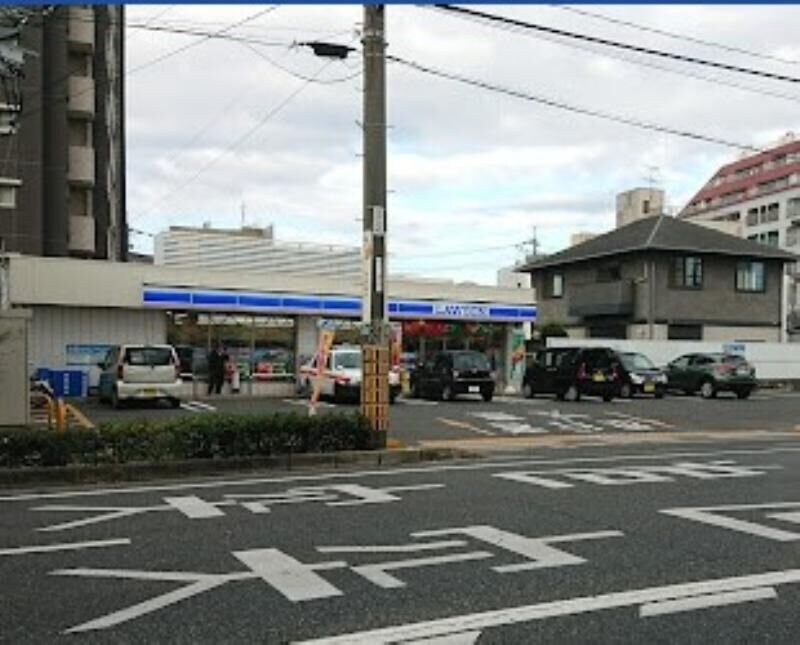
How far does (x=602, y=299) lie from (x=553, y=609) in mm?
42534

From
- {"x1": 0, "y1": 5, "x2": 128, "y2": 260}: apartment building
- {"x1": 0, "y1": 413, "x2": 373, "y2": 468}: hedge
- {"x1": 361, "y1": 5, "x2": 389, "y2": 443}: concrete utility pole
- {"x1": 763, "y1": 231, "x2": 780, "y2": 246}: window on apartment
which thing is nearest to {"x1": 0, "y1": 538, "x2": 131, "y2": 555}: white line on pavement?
{"x1": 0, "y1": 413, "x2": 373, "y2": 468}: hedge

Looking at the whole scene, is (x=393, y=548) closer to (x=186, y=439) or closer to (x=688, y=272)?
(x=186, y=439)

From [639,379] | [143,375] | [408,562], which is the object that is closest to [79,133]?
[143,375]

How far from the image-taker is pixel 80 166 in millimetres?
37781

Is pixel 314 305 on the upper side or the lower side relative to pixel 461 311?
upper

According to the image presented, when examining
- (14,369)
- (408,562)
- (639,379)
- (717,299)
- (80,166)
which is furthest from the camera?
(717,299)

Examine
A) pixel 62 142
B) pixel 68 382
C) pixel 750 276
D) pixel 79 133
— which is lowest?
pixel 68 382

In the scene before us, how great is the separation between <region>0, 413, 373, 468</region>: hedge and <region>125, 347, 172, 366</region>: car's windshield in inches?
436

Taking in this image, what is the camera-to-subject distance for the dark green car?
31.7 meters

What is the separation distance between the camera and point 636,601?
5.91m

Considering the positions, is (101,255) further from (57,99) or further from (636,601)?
(636,601)

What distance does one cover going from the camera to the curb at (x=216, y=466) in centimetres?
1146

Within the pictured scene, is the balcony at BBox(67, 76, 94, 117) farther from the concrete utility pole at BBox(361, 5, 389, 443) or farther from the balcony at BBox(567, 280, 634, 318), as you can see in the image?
the concrete utility pole at BBox(361, 5, 389, 443)

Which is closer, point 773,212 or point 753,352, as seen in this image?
point 753,352
